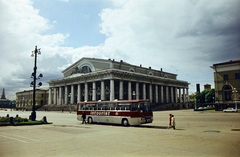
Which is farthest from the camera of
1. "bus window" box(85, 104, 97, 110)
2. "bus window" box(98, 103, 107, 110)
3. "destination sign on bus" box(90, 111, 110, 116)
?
"bus window" box(85, 104, 97, 110)

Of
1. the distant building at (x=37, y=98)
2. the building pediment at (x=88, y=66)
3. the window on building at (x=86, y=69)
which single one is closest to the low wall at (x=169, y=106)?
the building pediment at (x=88, y=66)

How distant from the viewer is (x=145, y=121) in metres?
20.9

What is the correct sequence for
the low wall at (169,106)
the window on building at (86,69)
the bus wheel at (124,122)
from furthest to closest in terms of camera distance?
1. the window on building at (86,69)
2. the low wall at (169,106)
3. the bus wheel at (124,122)

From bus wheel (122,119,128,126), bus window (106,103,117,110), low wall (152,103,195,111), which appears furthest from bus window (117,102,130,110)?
low wall (152,103,195,111)

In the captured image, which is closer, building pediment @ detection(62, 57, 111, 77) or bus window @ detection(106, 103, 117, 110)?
bus window @ detection(106, 103, 117, 110)

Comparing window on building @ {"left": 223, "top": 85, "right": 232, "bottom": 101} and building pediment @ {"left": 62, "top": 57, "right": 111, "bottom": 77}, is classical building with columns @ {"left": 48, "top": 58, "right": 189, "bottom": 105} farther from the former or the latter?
window on building @ {"left": 223, "top": 85, "right": 232, "bottom": 101}

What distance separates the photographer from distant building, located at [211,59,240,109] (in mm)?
51094

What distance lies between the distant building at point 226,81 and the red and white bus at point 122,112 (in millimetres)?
39265

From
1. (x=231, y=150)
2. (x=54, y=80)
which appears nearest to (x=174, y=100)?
(x=54, y=80)

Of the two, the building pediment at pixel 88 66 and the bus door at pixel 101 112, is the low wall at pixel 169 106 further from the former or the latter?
the bus door at pixel 101 112

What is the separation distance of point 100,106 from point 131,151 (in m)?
16.2

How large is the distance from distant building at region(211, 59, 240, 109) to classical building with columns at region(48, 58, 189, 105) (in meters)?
25.7

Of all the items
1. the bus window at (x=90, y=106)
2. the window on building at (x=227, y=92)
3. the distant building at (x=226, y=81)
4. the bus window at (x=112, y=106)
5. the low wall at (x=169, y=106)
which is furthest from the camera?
the low wall at (x=169, y=106)

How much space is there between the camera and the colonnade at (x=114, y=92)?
6431cm
